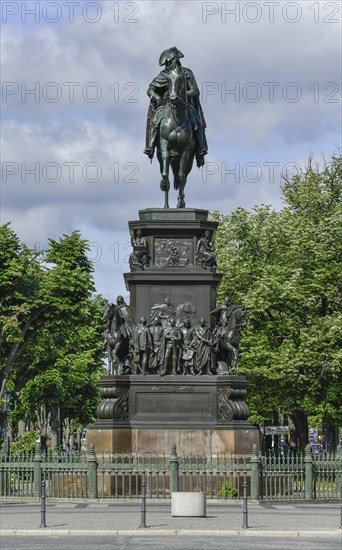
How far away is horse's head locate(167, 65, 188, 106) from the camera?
1480 inches

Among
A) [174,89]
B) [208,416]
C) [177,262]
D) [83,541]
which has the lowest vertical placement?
[83,541]

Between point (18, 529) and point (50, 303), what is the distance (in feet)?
120

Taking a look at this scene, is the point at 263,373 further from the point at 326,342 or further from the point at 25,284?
the point at 25,284

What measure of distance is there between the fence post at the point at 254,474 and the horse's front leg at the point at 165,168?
7753 mm

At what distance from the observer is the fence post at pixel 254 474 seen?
33.8 metres

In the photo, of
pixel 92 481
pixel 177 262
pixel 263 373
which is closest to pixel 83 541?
pixel 92 481

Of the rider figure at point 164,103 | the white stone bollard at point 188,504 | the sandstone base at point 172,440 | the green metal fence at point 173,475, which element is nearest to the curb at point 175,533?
the white stone bollard at point 188,504

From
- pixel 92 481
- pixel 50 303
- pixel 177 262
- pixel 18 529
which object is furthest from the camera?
pixel 50 303

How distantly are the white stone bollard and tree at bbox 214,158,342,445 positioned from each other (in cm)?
2959

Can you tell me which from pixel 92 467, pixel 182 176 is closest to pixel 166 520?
pixel 92 467

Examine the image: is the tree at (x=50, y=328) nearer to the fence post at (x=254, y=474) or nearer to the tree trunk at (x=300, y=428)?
the tree trunk at (x=300, y=428)

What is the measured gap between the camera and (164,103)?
38.0m

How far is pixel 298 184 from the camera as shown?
236 feet

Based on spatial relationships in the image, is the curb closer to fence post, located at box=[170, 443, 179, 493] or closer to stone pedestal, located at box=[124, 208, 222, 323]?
fence post, located at box=[170, 443, 179, 493]
